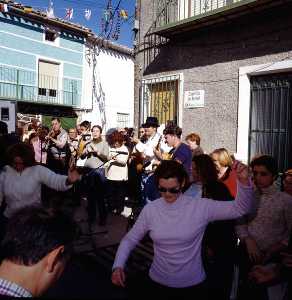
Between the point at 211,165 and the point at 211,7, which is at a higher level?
the point at 211,7

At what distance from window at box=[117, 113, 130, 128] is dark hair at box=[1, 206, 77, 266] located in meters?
25.1

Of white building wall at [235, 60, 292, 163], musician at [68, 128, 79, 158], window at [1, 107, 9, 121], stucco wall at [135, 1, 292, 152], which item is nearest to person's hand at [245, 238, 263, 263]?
white building wall at [235, 60, 292, 163]

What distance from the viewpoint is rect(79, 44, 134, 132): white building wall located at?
25.0m

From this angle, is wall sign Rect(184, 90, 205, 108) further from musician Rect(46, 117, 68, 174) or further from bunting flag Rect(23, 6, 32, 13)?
bunting flag Rect(23, 6, 32, 13)

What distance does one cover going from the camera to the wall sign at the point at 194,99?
7.64 m

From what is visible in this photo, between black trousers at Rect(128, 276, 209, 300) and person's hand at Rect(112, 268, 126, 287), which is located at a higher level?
person's hand at Rect(112, 268, 126, 287)

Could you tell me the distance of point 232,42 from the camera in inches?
277

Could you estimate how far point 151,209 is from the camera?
2791 millimetres

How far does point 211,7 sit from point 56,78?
17.4 meters

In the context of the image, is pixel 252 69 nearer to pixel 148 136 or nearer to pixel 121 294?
pixel 148 136

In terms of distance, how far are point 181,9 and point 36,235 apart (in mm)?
7324

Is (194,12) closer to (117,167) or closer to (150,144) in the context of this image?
(150,144)

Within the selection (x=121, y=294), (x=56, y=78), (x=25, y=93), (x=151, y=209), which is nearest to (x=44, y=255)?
(x=151, y=209)

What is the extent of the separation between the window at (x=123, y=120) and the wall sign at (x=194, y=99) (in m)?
18.8
